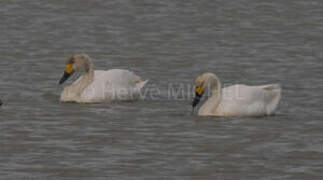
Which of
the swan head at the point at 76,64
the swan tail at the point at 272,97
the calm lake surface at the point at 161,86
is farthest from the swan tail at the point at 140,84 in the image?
the swan tail at the point at 272,97

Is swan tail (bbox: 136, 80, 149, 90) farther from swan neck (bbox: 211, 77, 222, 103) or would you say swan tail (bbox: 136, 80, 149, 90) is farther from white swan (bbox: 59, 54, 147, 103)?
swan neck (bbox: 211, 77, 222, 103)

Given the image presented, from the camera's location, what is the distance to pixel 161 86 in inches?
787

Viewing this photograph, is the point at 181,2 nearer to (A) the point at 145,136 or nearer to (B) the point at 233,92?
(B) the point at 233,92

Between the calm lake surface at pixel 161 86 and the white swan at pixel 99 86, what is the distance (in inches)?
9.7

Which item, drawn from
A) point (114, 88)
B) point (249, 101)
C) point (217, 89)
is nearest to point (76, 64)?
point (114, 88)

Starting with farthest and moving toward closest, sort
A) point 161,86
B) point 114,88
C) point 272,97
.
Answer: point 161,86 → point 114,88 → point 272,97

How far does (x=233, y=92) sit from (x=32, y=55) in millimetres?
6516

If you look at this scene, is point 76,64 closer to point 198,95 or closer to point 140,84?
point 140,84

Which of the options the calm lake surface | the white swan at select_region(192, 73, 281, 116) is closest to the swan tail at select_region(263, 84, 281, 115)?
the white swan at select_region(192, 73, 281, 116)

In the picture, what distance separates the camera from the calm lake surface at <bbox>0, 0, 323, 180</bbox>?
13.6m

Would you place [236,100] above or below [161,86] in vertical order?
above

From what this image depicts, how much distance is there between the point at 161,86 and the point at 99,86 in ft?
4.27

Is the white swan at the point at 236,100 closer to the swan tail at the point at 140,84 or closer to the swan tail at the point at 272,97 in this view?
the swan tail at the point at 272,97

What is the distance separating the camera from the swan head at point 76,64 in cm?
1964
